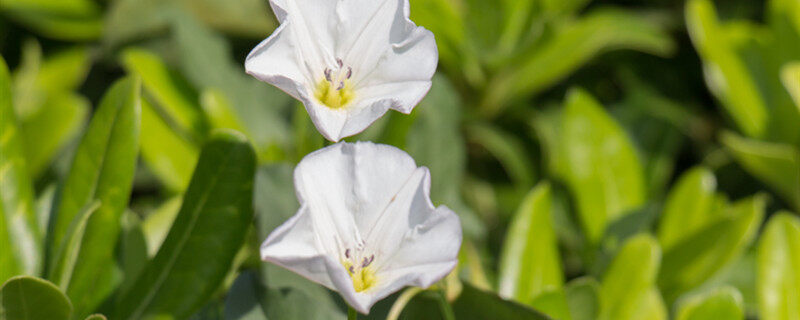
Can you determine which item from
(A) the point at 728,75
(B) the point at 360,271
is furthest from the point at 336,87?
(A) the point at 728,75

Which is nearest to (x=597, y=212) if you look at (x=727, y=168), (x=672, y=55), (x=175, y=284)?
(x=727, y=168)

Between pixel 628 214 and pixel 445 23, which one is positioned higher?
pixel 445 23

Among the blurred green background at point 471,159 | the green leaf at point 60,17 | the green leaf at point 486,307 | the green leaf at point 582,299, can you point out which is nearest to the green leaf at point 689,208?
the blurred green background at point 471,159

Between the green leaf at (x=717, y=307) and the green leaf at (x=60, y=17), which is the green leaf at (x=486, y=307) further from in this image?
the green leaf at (x=60, y=17)

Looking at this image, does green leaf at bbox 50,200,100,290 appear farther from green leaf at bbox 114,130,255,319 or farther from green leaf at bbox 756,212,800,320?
green leaf at bbox 756,212,800,320

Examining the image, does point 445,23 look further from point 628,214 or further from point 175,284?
point 175,284

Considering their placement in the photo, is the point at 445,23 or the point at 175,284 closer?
the point at 175,284

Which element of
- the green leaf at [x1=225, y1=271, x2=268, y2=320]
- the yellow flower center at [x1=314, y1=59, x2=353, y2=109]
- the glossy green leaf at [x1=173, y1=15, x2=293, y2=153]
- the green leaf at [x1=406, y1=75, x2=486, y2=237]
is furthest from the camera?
the glossy green leaf at [x1=173, y1=15, x2=293, y2=153]

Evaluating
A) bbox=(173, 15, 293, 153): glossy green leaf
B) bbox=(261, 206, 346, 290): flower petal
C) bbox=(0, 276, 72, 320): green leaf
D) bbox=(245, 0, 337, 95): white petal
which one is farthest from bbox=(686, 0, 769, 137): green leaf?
bbox=(0, 276, 72, 320): green leaf

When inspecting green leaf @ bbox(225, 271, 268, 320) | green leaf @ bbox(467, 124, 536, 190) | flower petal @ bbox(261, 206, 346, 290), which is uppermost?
flower petal @ bbox(261, 206, 346, 290)
